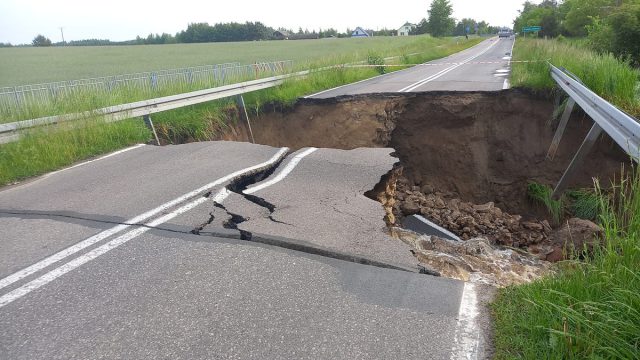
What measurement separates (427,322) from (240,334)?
1.20 m

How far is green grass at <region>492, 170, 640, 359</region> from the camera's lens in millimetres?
2475

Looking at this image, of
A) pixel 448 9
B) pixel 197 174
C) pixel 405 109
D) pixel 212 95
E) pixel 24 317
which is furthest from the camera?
pixel 448 9

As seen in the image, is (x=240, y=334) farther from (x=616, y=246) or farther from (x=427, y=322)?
(x=616, y=246)

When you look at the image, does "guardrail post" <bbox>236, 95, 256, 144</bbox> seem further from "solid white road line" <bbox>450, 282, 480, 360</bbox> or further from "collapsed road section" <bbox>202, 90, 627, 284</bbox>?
"solid white road line" <bbox>450, 282, 480, 360</bbox>

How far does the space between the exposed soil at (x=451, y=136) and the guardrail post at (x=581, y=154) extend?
961 millimetres

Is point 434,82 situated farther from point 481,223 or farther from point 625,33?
point 625,33

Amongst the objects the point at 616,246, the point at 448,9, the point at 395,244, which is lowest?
the point at 395,244

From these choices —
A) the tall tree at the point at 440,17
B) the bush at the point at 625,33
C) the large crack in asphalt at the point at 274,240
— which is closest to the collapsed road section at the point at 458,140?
the large crack in asphalt at the point at 274,240

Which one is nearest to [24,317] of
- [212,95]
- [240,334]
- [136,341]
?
[136,341]

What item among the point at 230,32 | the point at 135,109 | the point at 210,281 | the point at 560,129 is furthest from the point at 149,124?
the point at 230,32

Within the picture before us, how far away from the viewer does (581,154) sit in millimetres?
7441

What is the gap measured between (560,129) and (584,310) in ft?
26.7

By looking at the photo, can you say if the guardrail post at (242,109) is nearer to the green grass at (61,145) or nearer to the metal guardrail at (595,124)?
the green grass at (61,145)

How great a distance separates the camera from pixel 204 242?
435 centimetres
